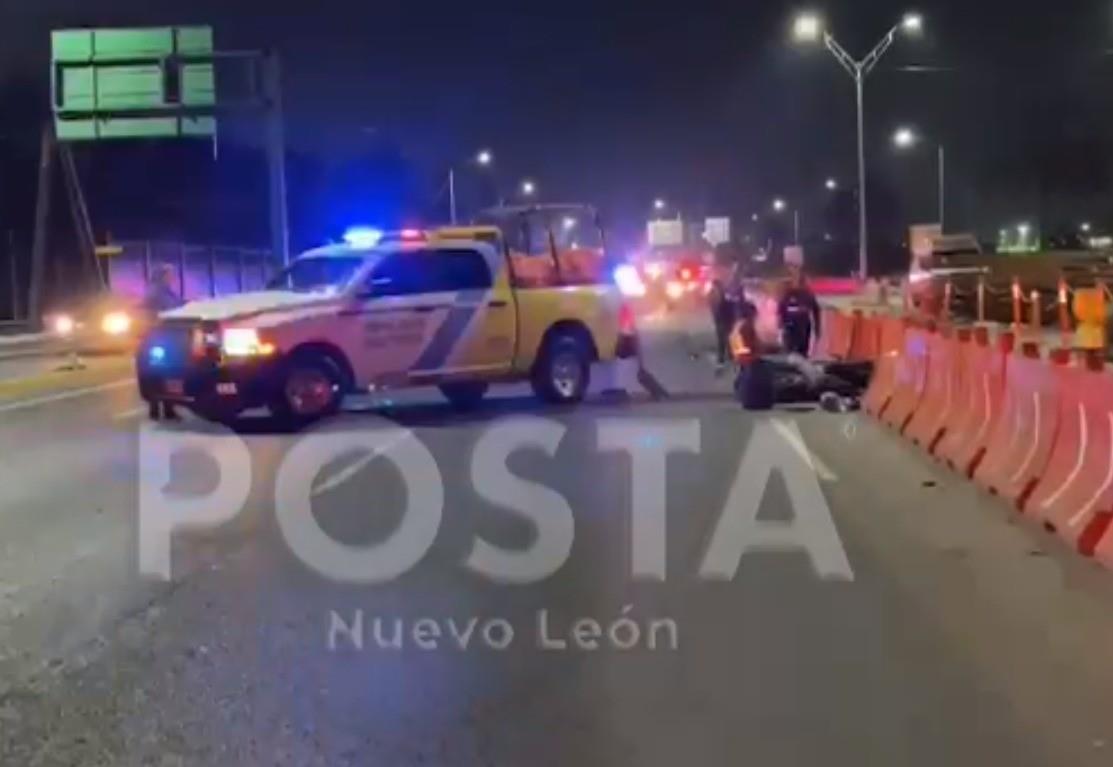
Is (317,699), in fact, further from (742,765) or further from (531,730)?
(742,765)

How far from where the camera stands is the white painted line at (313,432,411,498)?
45.8ft

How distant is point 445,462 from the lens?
51.3ft

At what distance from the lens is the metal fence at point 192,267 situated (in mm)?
52594

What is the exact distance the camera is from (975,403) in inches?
570

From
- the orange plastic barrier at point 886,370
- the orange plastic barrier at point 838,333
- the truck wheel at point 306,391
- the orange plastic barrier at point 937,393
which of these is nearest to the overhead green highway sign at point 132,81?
the orange plastic barrier at point 838,333

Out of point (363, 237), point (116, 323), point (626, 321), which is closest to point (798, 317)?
point (626, 321)

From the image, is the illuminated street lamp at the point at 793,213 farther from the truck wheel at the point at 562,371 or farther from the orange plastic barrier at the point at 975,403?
the orange plastic barrier at the point at 975,403

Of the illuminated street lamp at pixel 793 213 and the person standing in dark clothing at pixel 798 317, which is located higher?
the illuminated street lamp at pixel 793 213

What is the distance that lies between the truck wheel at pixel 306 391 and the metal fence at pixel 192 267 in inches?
986

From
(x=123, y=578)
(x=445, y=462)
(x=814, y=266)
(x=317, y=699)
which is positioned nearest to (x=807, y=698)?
(x=317, y=699)

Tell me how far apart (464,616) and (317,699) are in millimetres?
1825

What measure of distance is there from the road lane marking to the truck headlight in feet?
16.8

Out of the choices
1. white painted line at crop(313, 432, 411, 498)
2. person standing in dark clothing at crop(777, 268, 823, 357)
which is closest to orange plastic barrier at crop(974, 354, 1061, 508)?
white painted line at crop(313, 432, 411, 498)

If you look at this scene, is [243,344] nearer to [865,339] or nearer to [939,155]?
[865,339]
